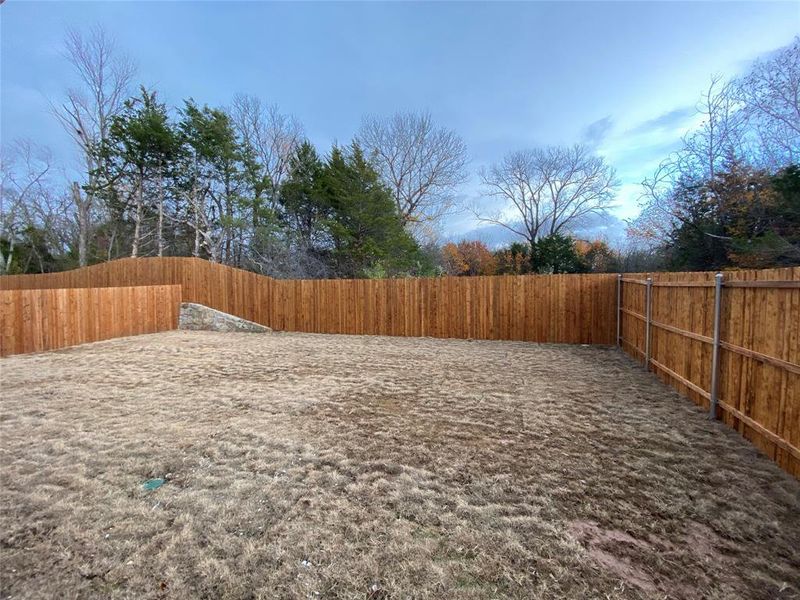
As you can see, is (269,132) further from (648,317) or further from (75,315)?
(648,317)

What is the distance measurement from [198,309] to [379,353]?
687 centimetres

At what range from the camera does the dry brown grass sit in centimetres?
157

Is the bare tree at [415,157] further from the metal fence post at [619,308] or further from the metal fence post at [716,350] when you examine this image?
the metal fence post at [716,350]

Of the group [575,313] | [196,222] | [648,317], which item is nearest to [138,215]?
[196,222]

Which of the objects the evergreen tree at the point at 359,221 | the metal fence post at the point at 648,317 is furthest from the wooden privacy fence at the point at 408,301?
the evergreen tree at the point at 359,221

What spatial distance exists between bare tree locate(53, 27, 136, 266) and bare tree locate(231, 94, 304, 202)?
472 cm

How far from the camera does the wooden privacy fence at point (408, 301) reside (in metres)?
7.89

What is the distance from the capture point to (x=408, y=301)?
9.29m

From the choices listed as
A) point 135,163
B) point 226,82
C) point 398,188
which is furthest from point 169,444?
point 226,82

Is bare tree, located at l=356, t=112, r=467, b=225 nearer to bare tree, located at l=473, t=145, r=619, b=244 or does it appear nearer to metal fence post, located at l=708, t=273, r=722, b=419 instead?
bare tree, located at l=473, t=145, r=619, b=244

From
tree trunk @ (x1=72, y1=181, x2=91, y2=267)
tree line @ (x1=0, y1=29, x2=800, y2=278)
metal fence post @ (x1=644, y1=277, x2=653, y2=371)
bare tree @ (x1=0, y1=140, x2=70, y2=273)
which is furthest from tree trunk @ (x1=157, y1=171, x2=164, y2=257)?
metal fence post @ (x1=644, y1=277, x2=653, y2=371)

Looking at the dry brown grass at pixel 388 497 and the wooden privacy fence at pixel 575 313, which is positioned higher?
the wooden privacy fence at pixel 575 313

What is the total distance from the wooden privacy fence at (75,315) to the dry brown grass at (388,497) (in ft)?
12.3

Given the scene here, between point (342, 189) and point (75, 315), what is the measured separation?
999cm
